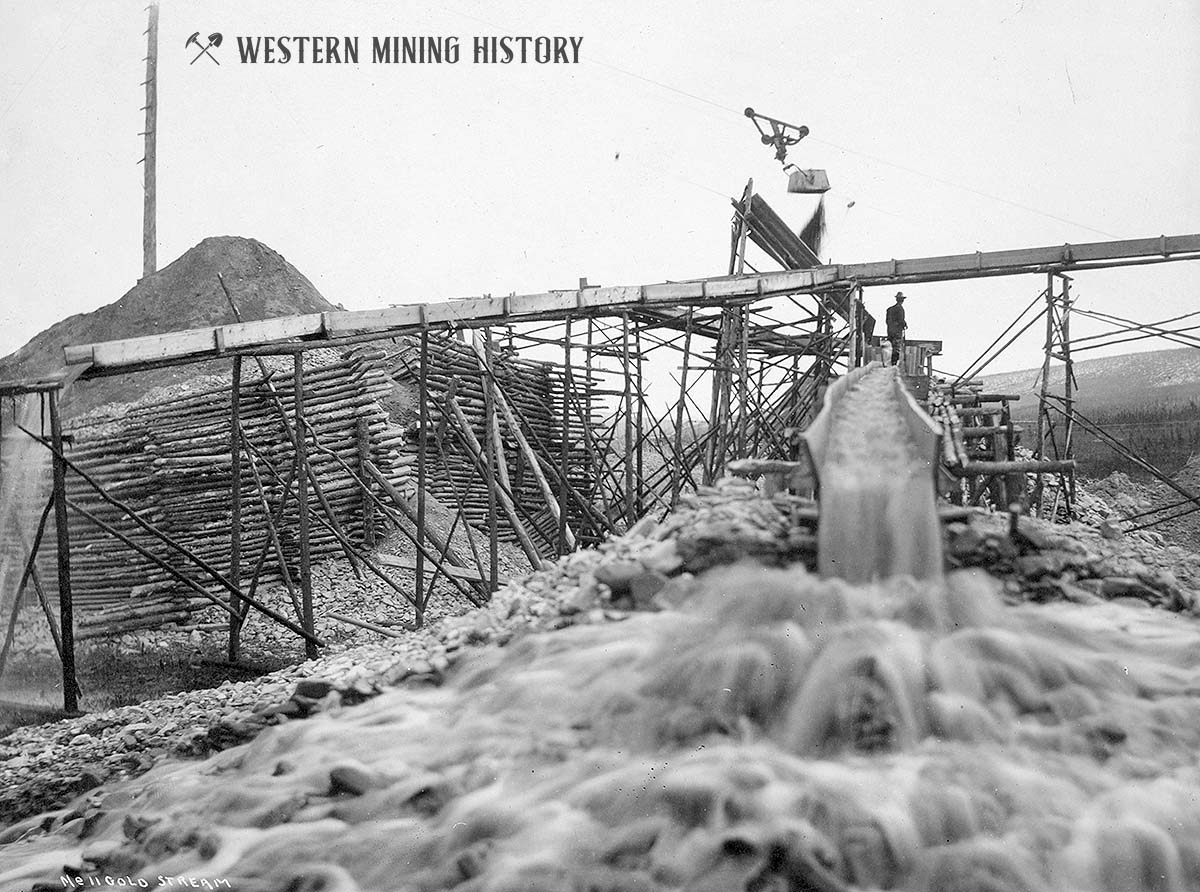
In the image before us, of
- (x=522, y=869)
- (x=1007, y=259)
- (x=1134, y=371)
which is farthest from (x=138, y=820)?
(x=1134, y=371)

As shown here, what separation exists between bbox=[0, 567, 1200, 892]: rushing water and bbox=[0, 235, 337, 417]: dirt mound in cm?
2085

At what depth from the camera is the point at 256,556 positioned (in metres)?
14.4

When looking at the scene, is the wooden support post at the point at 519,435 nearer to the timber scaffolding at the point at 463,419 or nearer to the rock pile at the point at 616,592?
the timber scaffolding at the point at 463,419

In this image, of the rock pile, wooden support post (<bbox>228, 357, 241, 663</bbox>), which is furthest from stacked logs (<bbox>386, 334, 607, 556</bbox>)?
the rock pile

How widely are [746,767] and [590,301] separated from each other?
7.50 meters

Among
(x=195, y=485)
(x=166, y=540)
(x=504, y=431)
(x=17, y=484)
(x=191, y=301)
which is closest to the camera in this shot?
(x=166, y=540)

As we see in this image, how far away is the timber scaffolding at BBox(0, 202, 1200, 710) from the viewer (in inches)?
331

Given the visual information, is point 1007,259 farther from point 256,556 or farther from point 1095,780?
point 256,556

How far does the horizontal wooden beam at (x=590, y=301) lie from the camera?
7102 millimetres

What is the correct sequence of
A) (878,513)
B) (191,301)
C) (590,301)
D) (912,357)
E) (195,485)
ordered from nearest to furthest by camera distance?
1. (878,513)
2. (590,301)
3. (912,357)
4. (195,485)
5. (191,301)

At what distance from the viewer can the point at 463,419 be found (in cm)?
1409

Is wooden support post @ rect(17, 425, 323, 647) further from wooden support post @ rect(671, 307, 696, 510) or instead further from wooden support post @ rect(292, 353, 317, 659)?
wooden support post @ rect(671, 307, 696, 510)

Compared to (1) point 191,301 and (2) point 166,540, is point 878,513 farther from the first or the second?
(1) point 191,301

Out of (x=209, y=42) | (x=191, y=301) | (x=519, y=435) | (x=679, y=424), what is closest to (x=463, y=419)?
(x=519, y=435)
